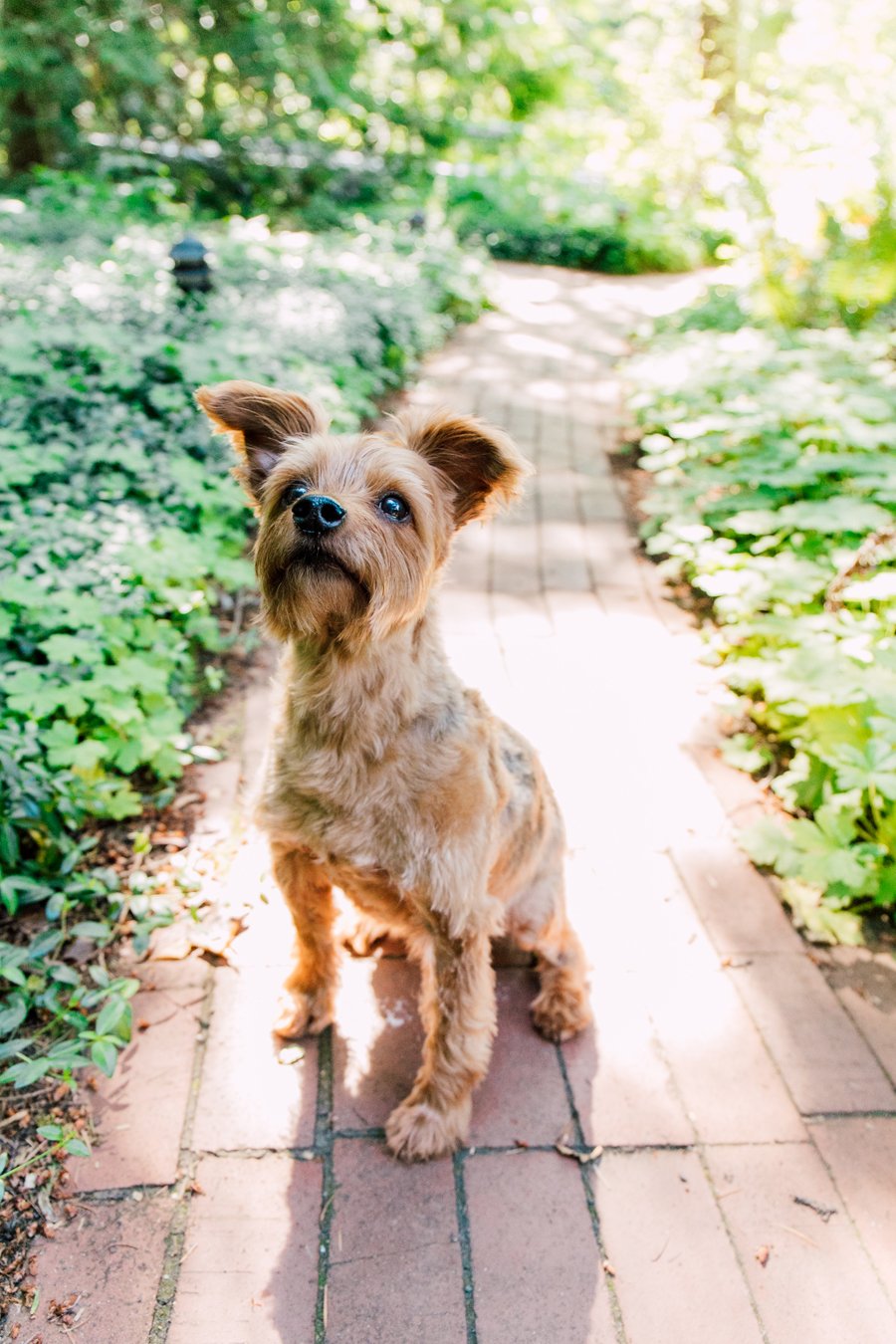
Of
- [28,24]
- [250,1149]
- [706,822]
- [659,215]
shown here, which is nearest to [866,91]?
[659,215]

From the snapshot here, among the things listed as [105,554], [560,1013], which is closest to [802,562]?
[560,1013]

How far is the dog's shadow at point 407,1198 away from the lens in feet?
6.60

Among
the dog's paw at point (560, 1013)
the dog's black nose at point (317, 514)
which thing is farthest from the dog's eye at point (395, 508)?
the dog's paw at point (560, 1013)

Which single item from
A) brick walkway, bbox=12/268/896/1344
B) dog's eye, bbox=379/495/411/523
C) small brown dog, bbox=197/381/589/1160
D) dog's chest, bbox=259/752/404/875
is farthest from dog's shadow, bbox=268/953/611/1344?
dog's eye, bbox=379/495/411/523

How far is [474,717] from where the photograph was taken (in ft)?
7.55

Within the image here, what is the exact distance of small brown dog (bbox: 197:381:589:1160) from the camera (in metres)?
1.98

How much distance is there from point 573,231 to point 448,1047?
1416cm

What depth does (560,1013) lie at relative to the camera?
2.67 metres

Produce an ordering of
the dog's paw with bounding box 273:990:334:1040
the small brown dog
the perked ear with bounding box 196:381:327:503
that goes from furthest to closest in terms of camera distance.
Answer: the dog's paw with bounding box 273:990:334:1040
the perked ear with bounding box 196:381:327:503
the small brown dog

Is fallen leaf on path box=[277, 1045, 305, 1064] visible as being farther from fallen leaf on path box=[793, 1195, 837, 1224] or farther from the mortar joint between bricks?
fallen leaf on path box=[793, 1195, 837, 1224]

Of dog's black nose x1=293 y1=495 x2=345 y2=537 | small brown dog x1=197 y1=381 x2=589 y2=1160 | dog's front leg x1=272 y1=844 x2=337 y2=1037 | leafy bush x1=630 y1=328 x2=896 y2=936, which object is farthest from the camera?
leafy bush x1=630 y1=328 x2=896 y2=936

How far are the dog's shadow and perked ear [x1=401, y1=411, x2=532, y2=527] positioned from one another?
1.64 meters

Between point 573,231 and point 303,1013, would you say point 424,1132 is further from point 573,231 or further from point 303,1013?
point 573,231

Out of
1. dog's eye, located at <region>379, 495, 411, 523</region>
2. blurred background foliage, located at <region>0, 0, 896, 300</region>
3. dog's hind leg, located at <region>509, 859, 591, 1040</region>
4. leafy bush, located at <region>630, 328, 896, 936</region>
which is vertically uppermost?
blurred background foliage, located at <region>0, 0, 896, 300</region>
